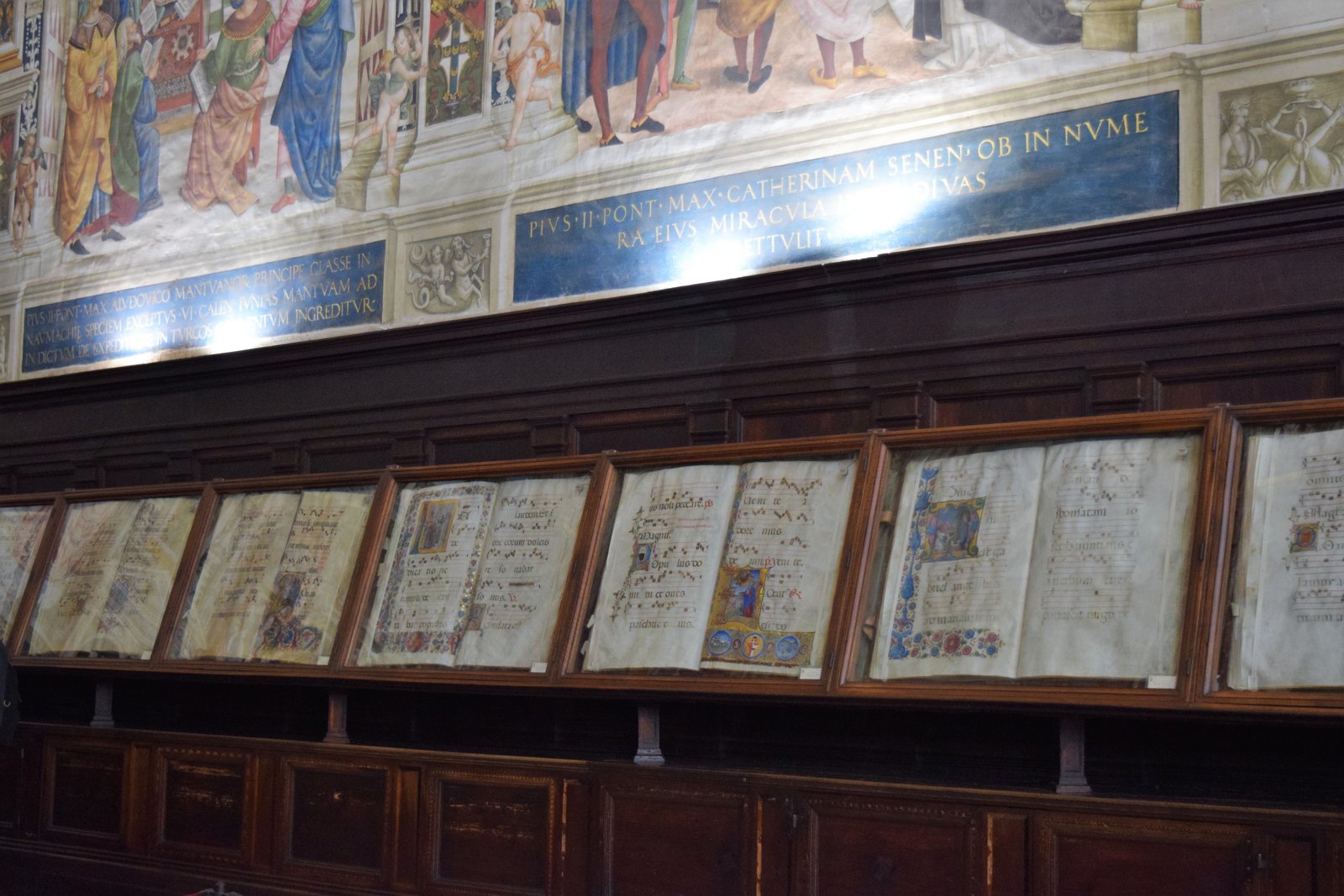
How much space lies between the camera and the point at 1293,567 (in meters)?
4.21

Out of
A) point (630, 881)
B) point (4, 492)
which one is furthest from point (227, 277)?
point (630, 881)

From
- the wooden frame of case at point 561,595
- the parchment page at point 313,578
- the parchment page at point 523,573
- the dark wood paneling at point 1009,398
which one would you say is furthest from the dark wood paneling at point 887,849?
the parchment page at point 313,578

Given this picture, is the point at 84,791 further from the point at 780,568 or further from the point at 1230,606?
the point at 1230,606

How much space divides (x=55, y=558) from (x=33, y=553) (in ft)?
0.82

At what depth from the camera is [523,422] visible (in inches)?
280

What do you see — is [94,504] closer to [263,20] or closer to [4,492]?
[4,492]

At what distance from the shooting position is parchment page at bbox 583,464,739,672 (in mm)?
5285

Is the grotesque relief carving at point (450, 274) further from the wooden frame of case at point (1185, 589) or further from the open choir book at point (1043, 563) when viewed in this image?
the open choir book at point (1043, 563)

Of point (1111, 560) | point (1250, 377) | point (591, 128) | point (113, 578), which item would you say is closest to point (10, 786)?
point (113, 578)

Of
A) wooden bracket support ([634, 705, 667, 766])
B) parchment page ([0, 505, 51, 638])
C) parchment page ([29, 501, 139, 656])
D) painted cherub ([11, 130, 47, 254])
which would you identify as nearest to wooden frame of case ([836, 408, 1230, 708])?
wooden bracket support ([634, 705, 667, 766])

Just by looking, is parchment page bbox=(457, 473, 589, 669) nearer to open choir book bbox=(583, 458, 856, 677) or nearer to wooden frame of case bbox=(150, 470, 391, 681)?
open choir book bbox=(583, 458, 856, 677)

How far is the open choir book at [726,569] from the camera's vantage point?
5.07 m

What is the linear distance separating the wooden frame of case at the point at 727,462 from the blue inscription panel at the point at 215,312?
270cm

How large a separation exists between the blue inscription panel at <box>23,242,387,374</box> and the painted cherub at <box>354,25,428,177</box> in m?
0.64
